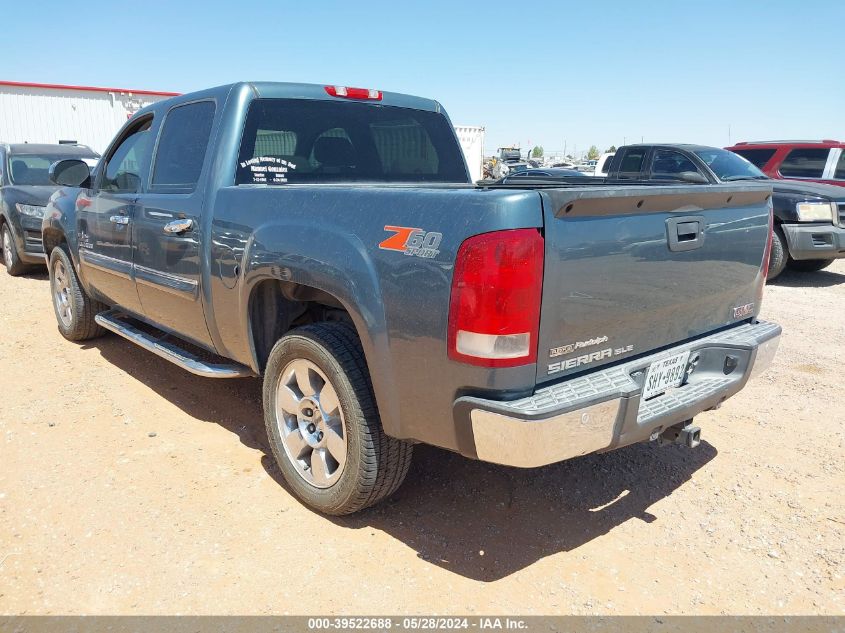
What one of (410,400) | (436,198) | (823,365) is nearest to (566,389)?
(410,400)

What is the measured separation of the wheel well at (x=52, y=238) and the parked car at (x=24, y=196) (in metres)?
2.80

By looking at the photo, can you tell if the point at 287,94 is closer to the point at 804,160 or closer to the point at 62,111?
the point at 804,160

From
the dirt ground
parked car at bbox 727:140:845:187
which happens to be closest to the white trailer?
parked car at bbox 727:140:845:187

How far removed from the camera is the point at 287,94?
3652 mm

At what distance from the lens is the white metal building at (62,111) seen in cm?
1802

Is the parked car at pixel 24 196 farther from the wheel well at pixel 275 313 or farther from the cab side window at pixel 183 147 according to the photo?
the wheel well at pixel 275 313

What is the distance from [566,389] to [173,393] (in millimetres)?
3240

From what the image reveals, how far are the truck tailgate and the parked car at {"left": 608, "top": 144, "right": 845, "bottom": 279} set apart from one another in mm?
5517

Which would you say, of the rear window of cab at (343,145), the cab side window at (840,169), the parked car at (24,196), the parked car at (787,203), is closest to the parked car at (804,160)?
the cab side window at (840,169)

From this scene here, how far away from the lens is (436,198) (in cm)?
235

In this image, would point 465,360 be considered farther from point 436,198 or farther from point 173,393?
point 173,393

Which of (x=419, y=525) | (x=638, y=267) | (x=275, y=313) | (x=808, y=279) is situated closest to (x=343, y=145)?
(x=275, y=313)

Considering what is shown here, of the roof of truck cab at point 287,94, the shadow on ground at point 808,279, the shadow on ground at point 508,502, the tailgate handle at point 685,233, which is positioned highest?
the roof of truck cab at point 287,94

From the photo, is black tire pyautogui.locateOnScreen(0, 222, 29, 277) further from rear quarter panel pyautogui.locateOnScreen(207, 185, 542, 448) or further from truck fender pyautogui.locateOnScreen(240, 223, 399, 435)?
truck fender pyautogui.locateOnScreen(240, 223, 399, 435)
